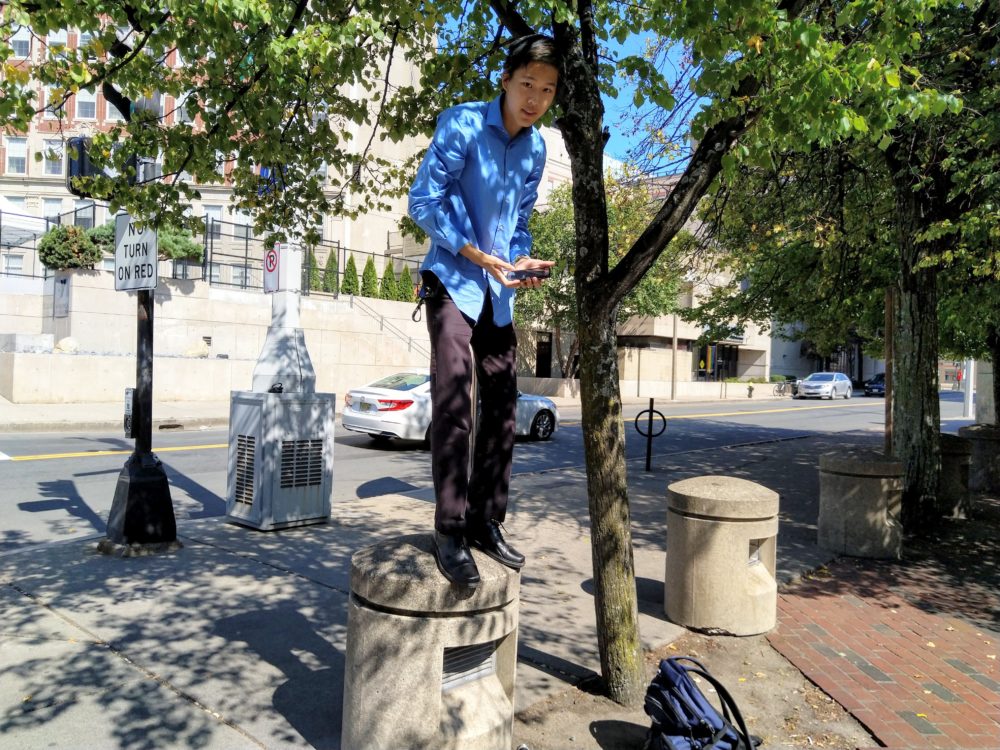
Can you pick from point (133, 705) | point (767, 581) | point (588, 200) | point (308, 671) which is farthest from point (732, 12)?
point (133, 705)

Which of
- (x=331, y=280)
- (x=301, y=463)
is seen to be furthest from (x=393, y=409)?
(x=331, y=280)

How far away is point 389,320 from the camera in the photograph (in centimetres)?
2808

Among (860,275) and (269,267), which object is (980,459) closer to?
(860,275)

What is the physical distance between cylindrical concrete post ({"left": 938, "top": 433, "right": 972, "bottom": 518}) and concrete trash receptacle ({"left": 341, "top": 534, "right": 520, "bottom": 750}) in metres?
7.99

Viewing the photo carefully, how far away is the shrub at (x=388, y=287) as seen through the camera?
28.9 m

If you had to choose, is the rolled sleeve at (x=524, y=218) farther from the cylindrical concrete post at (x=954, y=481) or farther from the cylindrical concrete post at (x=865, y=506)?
the cylindrical concrete post at (x=954, y=481)

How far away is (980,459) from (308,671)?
1180 cm

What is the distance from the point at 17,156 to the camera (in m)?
44.0

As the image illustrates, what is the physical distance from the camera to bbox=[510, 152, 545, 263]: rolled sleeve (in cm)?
336

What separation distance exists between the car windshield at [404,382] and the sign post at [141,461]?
8.33 meters

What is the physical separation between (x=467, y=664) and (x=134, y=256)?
471 centimetres

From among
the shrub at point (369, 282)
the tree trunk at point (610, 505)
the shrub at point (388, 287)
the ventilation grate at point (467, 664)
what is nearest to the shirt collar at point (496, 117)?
the tree trunk at point (610, 505)

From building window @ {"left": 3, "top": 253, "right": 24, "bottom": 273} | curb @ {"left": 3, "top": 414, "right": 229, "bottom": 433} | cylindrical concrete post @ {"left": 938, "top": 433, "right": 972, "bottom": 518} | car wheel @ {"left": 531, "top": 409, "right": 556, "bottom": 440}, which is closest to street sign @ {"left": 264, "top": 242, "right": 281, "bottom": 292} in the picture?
cylindrical concrete post @ {"left": 938, "top": 433, "right": 972, "bottom": 518}

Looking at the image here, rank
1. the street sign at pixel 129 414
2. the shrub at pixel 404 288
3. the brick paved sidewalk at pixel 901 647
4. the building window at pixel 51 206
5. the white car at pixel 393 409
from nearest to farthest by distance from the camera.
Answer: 1. the brick paved sidewalk at pixel 901 647
2. the street sign at pixel 129 414
3. the white car at pixel 393 409
4. the shrub at pixel 404 288
5. the building window at pixel 51 206
